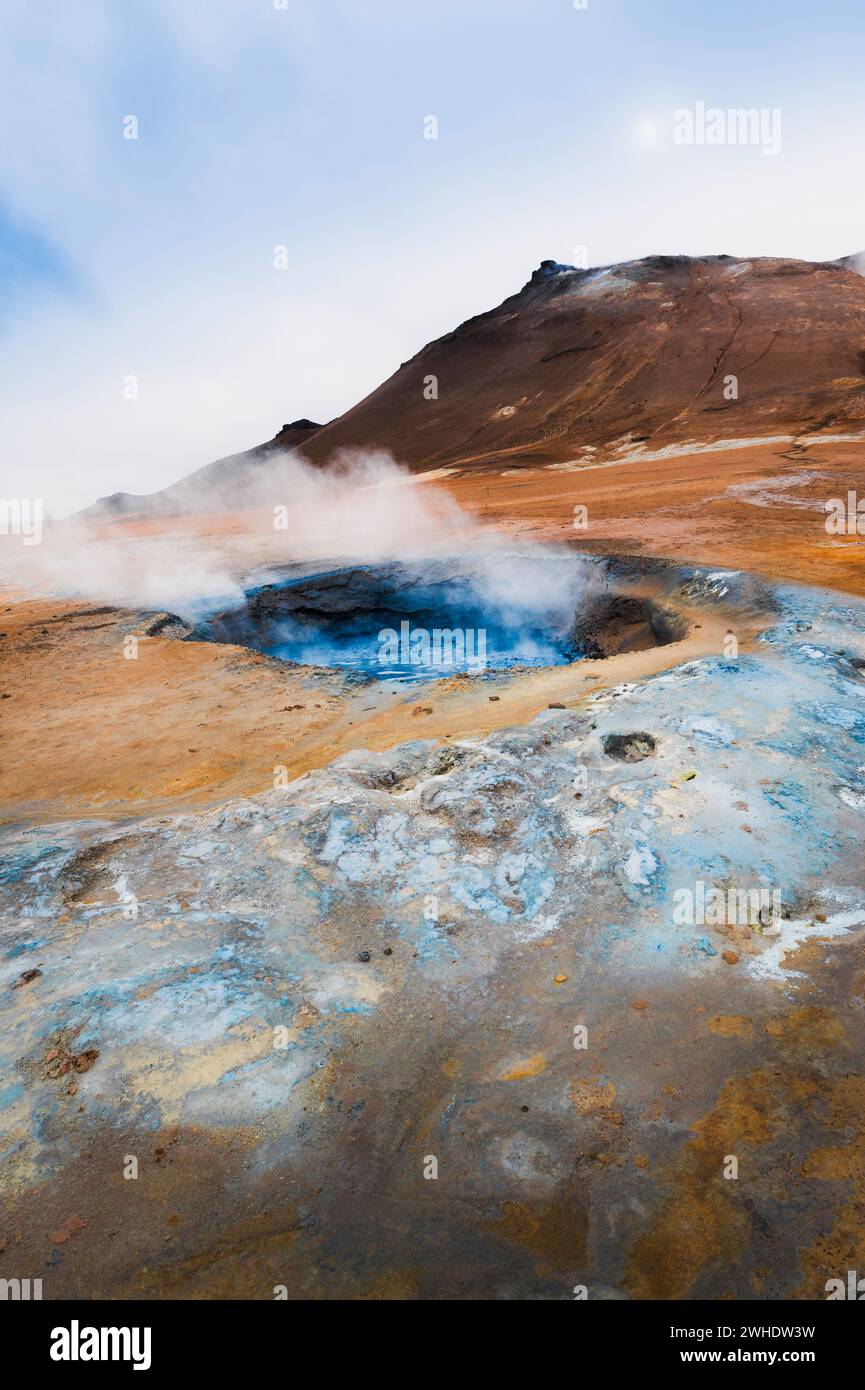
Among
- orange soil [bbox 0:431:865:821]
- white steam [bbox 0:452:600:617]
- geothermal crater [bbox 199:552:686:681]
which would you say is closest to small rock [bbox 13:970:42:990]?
orange soil [bbox 0:431:865:821]

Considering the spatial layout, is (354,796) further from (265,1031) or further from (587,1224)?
(587,1224)

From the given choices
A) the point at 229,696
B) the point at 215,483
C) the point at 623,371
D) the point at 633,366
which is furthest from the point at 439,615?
the point at 215,483

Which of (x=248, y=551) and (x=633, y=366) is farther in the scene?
(x=633, y=366)

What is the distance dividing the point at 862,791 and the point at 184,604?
10.8 meters

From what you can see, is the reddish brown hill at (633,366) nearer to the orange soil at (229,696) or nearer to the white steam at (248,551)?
the white steam at (248,551)

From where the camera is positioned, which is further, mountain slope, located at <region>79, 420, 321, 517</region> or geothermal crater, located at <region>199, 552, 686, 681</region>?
mountain slope, located at <region>79, 420, 321, 517</region>

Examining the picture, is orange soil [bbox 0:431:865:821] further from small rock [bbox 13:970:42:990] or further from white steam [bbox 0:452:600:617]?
small rock [bbox 13:970:42:990]

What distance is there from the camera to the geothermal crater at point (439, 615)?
1071 centimetres

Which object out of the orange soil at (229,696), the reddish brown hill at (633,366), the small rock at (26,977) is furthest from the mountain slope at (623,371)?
the small rock at (26,977)

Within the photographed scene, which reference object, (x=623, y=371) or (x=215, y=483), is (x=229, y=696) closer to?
(x=623, y=371)

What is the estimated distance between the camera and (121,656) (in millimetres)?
10039

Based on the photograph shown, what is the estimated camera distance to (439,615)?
12.1 metres

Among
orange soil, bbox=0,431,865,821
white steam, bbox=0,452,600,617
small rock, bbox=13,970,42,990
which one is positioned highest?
white steam, bbox=0,452,600,617

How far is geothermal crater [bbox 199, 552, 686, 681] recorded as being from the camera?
10.7 m
